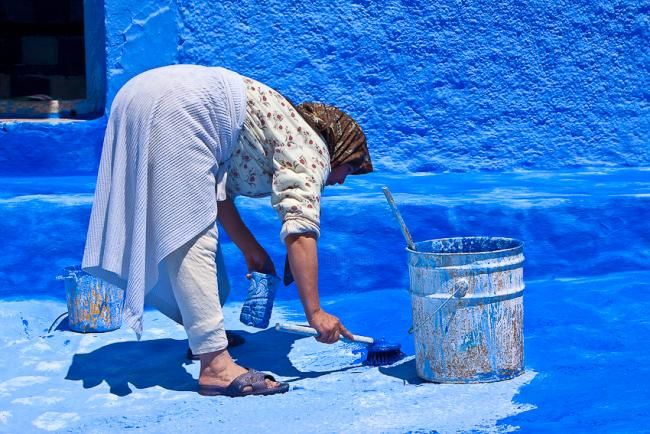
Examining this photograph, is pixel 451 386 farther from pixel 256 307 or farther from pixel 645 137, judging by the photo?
pixel 645 137

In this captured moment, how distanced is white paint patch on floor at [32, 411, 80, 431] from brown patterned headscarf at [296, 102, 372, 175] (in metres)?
1.10

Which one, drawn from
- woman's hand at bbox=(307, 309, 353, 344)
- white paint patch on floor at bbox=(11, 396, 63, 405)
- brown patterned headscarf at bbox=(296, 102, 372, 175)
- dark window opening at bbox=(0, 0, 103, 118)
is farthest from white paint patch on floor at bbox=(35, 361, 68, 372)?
dark window opening at bbox=(0, 0, 103, 118)

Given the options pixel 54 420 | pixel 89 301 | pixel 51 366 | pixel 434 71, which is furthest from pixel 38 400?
pixel 434 71

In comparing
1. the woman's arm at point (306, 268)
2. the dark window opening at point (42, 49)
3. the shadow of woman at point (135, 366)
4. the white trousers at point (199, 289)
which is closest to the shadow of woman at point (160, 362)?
the shadow of woman at point (135, 366)

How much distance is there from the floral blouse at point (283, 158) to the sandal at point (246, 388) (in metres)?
0.45

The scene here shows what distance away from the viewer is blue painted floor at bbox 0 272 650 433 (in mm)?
3035

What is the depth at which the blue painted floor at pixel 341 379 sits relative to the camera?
9.96 ft

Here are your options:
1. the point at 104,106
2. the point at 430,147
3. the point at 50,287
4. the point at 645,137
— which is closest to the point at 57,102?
the point at 104,106

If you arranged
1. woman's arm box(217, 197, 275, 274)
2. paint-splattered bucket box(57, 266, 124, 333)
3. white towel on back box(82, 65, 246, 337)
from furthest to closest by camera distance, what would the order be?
paint-splattered bucket box(57, 266, 124, 333)
woman's arm box(217, 197, 275, 274)
white towel on back box(82, 65, 246, 337)

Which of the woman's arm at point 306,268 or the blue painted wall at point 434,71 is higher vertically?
the blue painted wall at point 434,71

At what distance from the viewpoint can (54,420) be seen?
3.12m

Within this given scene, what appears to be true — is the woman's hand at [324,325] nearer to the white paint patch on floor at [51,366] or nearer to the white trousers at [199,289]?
the white trousers at [199,289]

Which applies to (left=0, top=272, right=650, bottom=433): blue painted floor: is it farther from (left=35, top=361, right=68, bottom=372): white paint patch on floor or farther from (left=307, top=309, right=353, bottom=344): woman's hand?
(left=307, top=309, right=353, bottom=344): woman's hand

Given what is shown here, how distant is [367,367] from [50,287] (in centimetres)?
150
